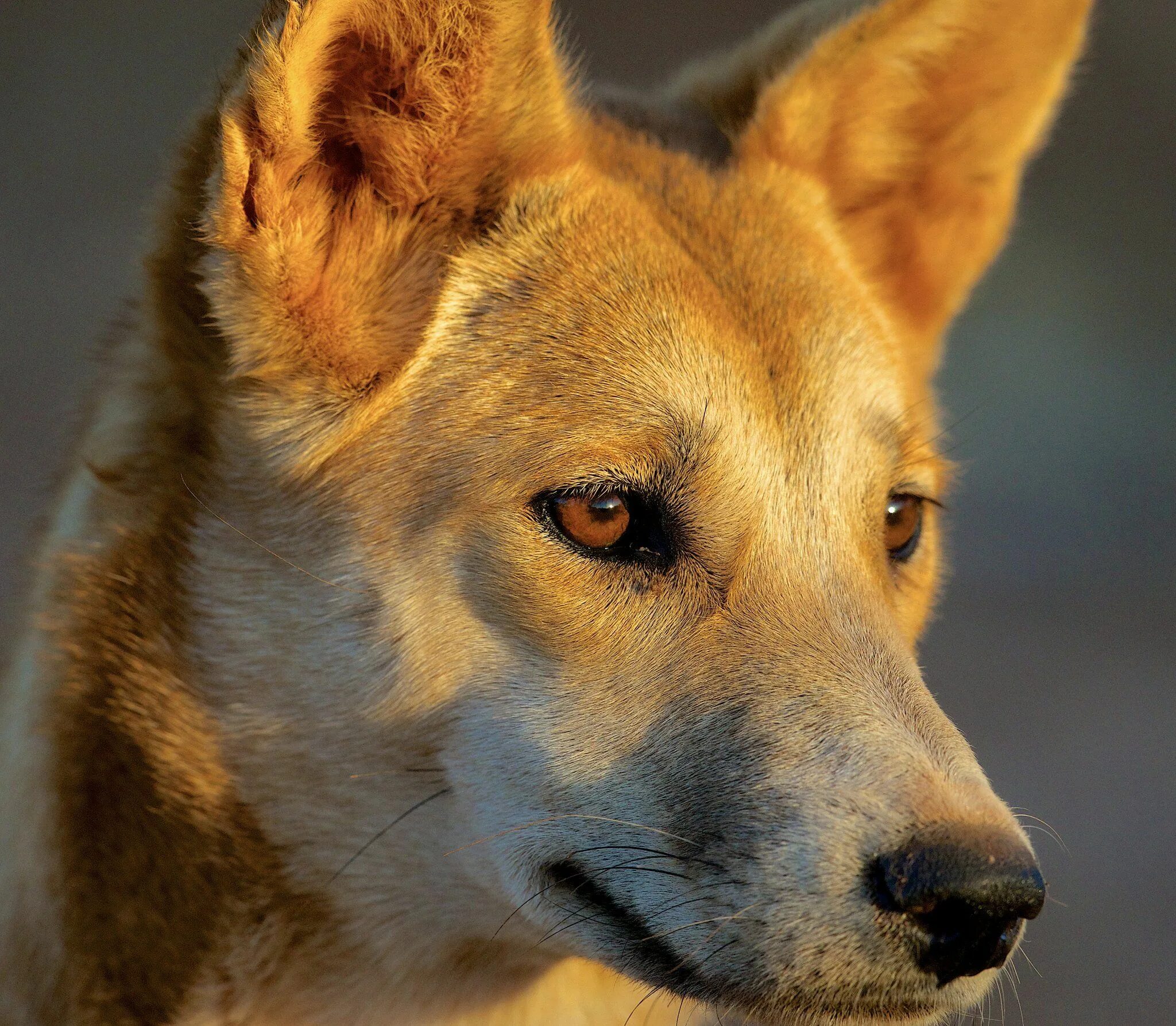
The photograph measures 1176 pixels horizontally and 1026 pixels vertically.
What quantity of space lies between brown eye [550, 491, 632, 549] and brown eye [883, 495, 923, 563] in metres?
0.57

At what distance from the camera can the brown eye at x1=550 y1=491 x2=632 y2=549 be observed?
1821 millimetres

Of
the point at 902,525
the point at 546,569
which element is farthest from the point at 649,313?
the point at 902,525

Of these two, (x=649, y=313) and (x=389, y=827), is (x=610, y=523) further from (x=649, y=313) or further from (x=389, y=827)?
(x=389, y=827)

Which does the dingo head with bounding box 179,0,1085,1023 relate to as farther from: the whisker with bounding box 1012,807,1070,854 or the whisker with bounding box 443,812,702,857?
the whisker with bounding box 1012,807,1070,854

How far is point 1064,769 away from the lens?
15.3 feet

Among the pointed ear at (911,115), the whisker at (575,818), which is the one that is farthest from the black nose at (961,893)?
the pointed ear at (911,115)

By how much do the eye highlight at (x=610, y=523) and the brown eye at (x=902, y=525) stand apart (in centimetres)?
52

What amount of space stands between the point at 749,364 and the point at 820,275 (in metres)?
0.36

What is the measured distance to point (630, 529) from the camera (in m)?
1.86

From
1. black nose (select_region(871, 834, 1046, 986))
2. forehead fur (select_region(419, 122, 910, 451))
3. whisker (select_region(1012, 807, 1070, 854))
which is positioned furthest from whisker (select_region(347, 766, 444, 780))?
whisker (select_region(1012, 807, 1070, 854))

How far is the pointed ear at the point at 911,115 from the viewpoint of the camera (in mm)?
2449

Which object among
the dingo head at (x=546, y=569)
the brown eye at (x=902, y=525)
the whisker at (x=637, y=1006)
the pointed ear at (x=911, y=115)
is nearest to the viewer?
the dingo head at (x=546, y=569)

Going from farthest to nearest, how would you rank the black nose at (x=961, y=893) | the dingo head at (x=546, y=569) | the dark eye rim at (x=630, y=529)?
1. the dark eye rim at (x=630, y=529)
2. the dingo head at (x=546, y=569)
3. the black nose at (x=961, y=893)

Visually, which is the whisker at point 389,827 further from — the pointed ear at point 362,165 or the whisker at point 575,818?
the pointed ear at point 362,165
